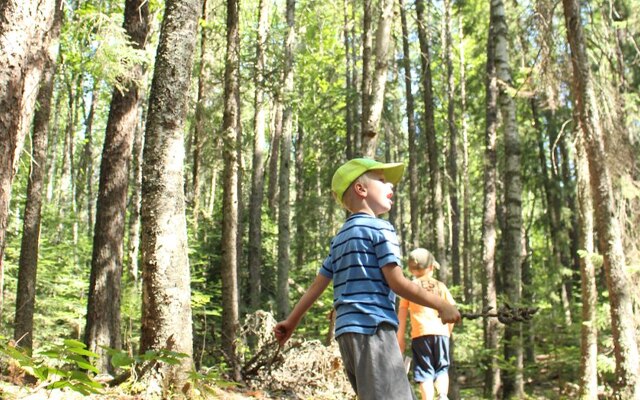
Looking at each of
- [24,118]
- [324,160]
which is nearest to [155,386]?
[24,118]

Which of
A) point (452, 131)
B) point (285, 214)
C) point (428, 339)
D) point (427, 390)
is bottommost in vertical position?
point (427, 390)

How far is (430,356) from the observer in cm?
568

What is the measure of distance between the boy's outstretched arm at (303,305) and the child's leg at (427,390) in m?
2.67

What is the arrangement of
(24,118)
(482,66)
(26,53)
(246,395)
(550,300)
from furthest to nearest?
(482,66) → (550,300) → (24,118) → (246,395) → (26,53)

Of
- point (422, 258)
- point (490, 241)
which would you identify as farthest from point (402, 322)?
point (490, 241)

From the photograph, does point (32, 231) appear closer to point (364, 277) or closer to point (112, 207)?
point (112, 207)

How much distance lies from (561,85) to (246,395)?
743cm

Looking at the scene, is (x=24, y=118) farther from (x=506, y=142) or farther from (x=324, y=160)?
(x=324, y=160)

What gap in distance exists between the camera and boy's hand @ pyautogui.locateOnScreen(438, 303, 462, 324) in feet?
8.61

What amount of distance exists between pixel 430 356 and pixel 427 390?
1.11 ft

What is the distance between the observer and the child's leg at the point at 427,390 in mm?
5430

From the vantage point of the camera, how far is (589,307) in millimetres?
11797

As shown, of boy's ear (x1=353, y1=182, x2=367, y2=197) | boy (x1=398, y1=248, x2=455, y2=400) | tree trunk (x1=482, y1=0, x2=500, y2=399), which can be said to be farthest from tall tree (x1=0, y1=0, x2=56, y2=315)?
tree trunk (x1=482, y1=0, x2=500, y2=399)

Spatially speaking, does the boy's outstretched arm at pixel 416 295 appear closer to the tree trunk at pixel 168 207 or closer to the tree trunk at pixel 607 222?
the tree trunk at pixel 168 207
